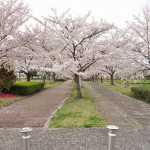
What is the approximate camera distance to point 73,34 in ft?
48.1

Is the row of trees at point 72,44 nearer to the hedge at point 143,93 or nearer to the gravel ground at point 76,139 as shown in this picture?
the hedge at point 143,93

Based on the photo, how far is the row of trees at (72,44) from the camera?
13.8m

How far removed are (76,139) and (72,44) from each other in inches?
409

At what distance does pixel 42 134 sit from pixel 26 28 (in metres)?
11.9

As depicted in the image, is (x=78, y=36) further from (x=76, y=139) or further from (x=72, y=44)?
(x=76, y=139)

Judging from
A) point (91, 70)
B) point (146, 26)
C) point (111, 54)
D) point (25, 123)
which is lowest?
point (25, 123)

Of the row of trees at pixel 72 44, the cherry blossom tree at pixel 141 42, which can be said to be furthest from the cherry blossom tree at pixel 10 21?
the cherry blossom tree at pixel 141 42

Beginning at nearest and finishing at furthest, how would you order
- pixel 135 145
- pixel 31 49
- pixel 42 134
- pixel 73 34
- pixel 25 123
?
pixel 135 145 → pixel 42 134 → pixel 25 123 → pixel 73 34 → pixel 31 49

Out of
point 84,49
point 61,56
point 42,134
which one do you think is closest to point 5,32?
point 61,56

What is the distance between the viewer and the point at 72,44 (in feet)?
50.2

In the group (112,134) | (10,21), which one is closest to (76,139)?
(112,134)

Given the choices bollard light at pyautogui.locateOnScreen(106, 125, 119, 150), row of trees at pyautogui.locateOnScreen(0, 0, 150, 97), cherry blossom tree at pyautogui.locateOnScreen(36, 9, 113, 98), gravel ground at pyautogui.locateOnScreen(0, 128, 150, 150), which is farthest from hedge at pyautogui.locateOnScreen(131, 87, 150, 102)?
bollard light at pyautogui.locateOnScreen(106, 125, 119, 150)

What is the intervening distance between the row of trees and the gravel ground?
7265 millimetres

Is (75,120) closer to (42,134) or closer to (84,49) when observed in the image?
(42,134)
